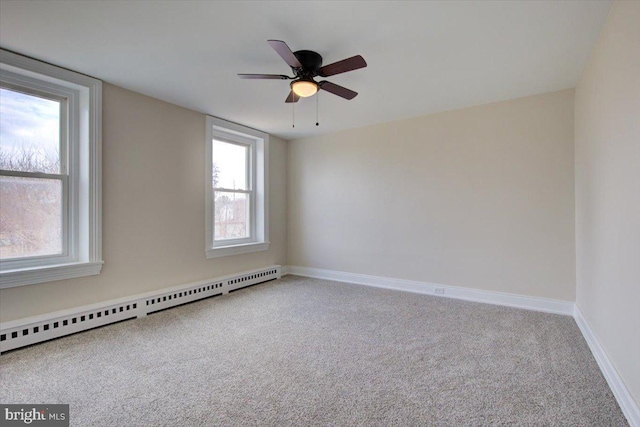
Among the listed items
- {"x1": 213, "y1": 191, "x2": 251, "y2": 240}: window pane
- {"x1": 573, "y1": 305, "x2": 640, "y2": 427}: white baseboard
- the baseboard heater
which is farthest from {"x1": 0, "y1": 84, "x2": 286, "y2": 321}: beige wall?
{"x1": 573, "y1": 305, "x2": 640, "y2": 427}: white baseboard

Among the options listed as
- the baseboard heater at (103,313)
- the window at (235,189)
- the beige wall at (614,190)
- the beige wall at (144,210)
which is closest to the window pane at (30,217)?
the beige wall at (144,210)

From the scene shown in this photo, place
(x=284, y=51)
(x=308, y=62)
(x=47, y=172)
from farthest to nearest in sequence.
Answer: (x=47, y=172)
(x=308, y=62)
(x=284, y=51)

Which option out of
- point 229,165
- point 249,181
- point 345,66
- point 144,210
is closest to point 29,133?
point 144,210

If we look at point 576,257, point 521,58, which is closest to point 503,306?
point 576,257

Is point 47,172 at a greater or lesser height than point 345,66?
lesser

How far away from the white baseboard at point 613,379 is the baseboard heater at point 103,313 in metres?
3.91

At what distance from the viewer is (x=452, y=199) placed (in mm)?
4031

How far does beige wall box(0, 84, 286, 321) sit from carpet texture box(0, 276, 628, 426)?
1.50 feet

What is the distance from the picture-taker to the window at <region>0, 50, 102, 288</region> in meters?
2.64

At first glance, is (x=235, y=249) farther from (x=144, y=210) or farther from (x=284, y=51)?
(x=284, y=51)

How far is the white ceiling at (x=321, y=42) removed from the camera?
6.65ft

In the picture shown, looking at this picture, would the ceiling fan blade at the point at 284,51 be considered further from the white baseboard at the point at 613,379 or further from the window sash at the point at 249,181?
the white baseboard at the point at 613,379

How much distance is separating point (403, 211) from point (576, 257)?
1.99 m

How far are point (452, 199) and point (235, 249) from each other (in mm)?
3167
